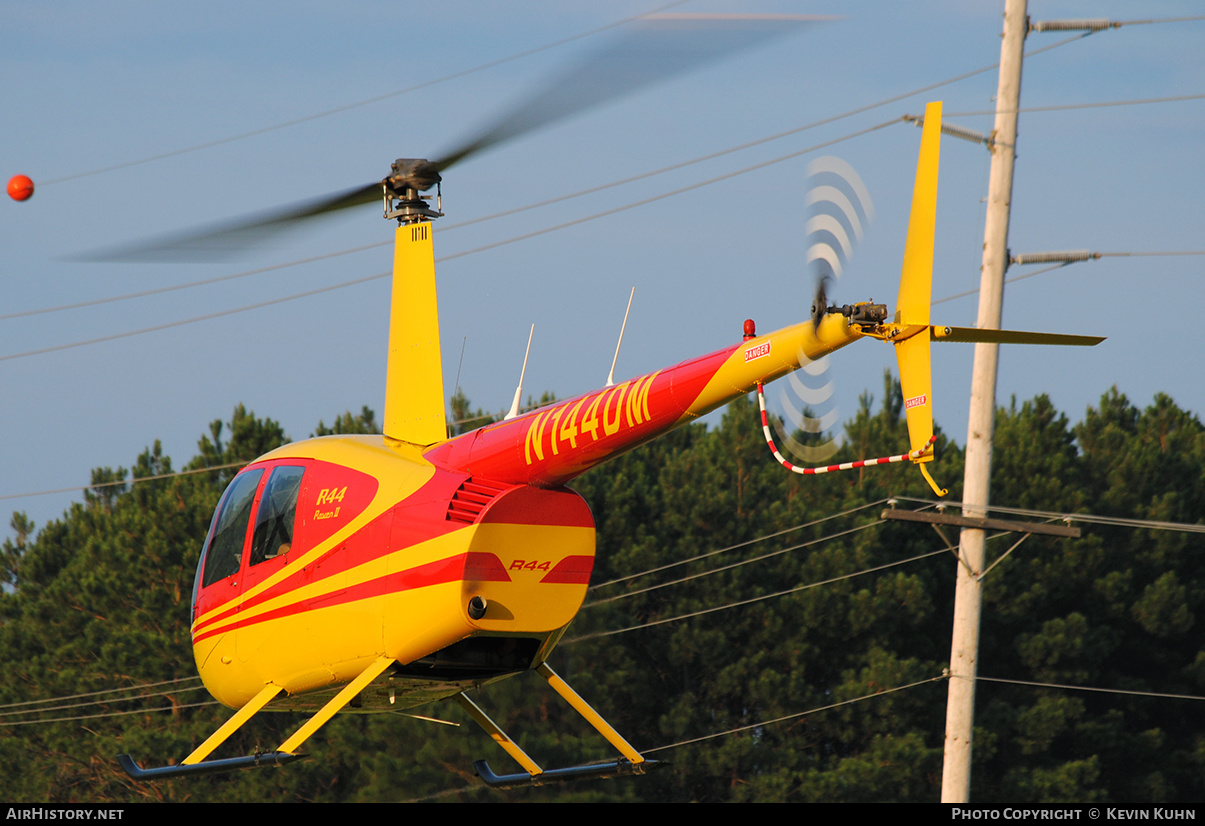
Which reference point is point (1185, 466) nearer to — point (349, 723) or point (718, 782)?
point (718, 782)

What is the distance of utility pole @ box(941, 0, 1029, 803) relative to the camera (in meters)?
19.7

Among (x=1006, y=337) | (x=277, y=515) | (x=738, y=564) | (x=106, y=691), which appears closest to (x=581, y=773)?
(x=277, y=515)

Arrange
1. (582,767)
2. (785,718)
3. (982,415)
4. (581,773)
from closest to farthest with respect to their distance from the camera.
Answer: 1. (582,767)
2. (581,773)
3. (982,415)
4. (785,718)

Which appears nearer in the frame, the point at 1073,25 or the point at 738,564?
the point at 1073,25

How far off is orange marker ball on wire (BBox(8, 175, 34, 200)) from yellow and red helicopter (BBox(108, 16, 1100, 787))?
4.87 ft

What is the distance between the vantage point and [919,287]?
9.29 m

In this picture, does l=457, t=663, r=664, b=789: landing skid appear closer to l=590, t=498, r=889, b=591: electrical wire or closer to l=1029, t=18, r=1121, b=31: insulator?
l=1029, t=18, r=1121, b=31: insulator

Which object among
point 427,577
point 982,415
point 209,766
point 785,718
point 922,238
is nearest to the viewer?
point 922,238

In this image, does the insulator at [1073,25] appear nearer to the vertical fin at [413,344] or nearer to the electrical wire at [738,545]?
the vertical fin at [413,344]

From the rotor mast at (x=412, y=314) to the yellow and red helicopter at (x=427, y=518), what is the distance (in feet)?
0.05

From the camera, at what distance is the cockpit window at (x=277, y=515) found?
463 inches

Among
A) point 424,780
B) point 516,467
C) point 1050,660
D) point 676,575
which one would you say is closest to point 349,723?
point 424,780

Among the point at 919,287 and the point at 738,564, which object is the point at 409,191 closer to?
the point at 919,287

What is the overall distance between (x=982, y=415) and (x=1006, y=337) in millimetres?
10452
